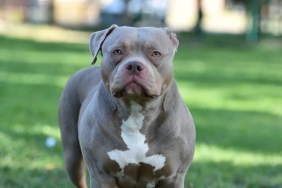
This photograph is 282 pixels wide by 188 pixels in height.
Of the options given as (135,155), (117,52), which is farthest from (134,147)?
(117,52)

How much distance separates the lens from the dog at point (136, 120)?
191 inches

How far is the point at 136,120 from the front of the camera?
511cm

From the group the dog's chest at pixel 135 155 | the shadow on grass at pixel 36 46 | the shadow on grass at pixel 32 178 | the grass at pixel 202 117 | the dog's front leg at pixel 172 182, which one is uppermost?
the dog's chest at pixel 135 155

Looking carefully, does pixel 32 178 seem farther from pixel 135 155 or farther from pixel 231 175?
pixel 135 155

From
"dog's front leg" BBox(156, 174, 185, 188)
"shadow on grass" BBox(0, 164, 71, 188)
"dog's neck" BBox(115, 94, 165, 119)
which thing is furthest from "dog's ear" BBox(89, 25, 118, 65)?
"shadow on grass" BBox(0, 164, 71, 188)

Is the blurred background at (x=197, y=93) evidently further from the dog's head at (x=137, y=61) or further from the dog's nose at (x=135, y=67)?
the dog's nose at (x=135, y=67)

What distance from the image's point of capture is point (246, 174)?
25.2ft

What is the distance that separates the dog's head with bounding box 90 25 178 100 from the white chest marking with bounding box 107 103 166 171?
11.5 inches

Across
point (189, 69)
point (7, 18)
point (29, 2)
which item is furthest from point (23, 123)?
point (29, 2)

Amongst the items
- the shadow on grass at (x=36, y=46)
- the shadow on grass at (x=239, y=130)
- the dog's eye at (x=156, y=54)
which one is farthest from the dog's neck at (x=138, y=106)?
the shadow on grass at (x=36, y=46)

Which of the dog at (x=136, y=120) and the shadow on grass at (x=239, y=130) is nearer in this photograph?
the dog at (x=136, y=120)

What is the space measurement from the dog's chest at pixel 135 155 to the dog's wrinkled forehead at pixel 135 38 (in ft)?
1.49

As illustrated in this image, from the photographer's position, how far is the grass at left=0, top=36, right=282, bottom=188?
24.6ft

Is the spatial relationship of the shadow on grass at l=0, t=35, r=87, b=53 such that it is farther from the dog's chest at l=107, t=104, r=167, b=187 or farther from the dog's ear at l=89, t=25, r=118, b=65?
the dog's chest at l=107, t=104, r=167, b=187
